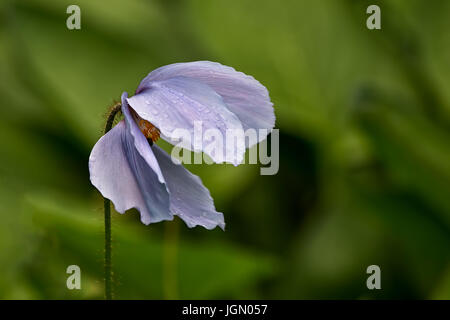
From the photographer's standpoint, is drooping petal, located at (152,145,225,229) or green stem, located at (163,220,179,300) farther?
green stem, located at (163,220,179,300)

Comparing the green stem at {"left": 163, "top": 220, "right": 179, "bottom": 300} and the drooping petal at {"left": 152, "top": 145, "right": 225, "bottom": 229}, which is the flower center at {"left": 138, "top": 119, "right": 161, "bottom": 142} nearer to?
the drooping petal at {"left": 152, "top": 145, "right": 225, "bottom": 229}

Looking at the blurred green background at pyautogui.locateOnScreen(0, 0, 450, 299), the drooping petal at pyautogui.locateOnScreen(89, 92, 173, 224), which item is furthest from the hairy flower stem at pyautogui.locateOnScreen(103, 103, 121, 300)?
the blurred green background at pyautogui.locateOnScreen(0, 0, 450, 299)

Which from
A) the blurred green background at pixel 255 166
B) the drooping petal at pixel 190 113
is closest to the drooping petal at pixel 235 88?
the drooping petal at pixel 190 113

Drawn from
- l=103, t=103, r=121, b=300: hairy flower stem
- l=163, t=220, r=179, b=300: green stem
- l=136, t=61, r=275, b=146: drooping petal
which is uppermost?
l=136, t=61, r=275, b=146: drooping petal

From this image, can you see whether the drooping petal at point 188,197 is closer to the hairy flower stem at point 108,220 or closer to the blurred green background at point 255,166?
the hairy flower stem at point 108,220

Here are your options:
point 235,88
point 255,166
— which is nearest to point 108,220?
point 235,88

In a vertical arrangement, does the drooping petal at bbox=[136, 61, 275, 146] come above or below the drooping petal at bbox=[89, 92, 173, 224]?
above
